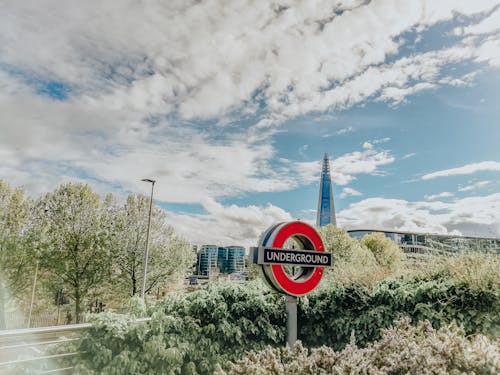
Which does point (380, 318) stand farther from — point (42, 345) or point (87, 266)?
point (87, 266)

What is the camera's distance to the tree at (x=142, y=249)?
20406 millimetres

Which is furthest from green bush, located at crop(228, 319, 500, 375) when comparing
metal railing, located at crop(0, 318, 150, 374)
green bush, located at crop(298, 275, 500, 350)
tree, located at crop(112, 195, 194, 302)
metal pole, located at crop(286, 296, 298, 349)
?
tree, located at crop(112, 195, 194, 302)

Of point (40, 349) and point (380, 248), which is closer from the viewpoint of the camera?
point (40, 349)

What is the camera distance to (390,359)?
313 centimetres

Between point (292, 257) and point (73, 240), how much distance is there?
54.8 ft

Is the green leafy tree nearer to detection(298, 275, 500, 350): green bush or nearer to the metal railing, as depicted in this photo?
detection(298, 275, 500, 350): green bush

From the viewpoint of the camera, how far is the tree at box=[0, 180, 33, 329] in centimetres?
1692

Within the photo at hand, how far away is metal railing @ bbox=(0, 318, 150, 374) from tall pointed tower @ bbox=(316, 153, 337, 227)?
101 m

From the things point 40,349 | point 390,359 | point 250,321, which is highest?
point 390,359

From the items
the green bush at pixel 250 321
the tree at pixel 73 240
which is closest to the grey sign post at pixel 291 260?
the green bush at pixel 250 321

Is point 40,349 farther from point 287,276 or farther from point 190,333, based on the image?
point 287,276

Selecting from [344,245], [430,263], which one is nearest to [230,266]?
[344,245]

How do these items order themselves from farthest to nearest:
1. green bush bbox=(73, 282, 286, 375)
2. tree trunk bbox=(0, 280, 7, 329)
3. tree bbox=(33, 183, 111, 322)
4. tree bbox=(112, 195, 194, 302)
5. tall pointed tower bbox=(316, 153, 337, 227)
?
tall pointed tower bbox=(316, 153, 337, 227), tree bbox=(112, 195, 194, 302), tree bbox=(33, 183, 111, 322), tree trunk bbox=(0, 280, 7, 329), green bush bbox=(73, 282, 286, 375)

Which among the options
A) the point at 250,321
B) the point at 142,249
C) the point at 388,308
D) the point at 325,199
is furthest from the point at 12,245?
the point at 325,199
